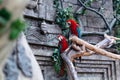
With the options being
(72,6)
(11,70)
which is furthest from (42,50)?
(11,70)

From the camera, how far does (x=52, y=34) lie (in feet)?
15.4

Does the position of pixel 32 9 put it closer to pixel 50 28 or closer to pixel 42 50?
pixel 50 28

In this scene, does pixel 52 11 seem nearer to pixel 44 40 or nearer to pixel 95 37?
pixel 44 40

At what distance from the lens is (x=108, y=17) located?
564cm

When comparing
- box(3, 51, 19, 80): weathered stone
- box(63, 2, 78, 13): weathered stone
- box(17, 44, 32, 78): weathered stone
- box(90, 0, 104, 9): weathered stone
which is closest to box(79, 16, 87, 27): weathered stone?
box(63, 2, 78, 13): weathered stone

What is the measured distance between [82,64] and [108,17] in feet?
3.84

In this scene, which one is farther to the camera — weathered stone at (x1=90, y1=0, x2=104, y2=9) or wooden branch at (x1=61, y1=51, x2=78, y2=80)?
weathered stone at (x1=90, y1=0, x2=104, y2=9)

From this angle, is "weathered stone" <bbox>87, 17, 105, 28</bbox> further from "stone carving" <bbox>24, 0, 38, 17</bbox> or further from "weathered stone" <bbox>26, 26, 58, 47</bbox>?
"stone carving" <bbox>24, 0, 38, 17</bbox>

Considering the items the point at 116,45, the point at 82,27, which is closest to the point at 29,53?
the point at 82,27

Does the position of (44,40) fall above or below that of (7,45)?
below

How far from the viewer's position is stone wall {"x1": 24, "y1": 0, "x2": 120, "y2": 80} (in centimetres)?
443

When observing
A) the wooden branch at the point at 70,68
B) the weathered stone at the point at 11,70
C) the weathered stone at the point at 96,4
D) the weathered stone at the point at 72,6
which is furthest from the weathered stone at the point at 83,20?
the weathered stone at the point at 11,70

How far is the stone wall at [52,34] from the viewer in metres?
4.43

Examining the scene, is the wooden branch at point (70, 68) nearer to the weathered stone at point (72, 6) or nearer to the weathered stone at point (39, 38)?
the weathered stone at point (39, 38)
